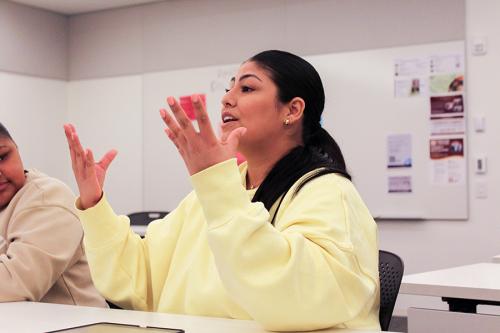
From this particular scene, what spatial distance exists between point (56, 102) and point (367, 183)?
322 centimetres

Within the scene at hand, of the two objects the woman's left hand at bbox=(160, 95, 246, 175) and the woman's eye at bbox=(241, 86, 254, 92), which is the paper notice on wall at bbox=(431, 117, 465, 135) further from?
the woman's left hand at bbox=(160, 95, 246, 175)

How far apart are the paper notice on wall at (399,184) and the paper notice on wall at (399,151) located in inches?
3.6

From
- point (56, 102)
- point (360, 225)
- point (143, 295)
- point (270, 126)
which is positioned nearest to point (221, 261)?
point (360, 225)

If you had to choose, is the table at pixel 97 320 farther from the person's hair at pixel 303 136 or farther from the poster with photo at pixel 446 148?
the poster with photo at pixel 446 148

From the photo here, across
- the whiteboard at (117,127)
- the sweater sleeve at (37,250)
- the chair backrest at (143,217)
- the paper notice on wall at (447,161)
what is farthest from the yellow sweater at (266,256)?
the whiteboard at (117,127)

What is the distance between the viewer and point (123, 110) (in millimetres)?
Result: 6805

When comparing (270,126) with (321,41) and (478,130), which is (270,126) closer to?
(478,130)

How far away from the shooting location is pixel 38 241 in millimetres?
2135

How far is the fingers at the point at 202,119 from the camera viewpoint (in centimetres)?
137

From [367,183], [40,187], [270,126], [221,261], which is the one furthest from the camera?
[367,183]

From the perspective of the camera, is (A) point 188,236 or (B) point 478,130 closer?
(A) point 188,236

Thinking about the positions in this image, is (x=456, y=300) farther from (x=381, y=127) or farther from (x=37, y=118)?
(x=37, y=118)

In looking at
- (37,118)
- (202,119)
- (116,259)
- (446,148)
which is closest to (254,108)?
(202,119)

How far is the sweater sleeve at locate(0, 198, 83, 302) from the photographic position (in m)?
2.03
